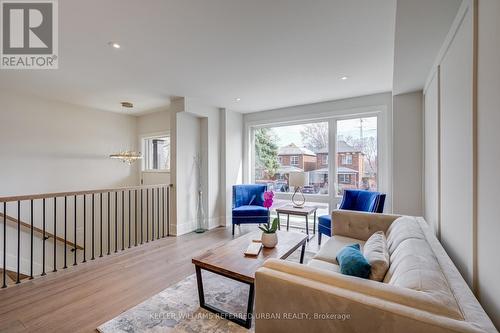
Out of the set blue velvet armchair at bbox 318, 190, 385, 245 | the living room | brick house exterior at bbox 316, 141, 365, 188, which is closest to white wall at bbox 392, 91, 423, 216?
the living room

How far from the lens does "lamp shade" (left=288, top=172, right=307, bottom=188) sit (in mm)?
3965

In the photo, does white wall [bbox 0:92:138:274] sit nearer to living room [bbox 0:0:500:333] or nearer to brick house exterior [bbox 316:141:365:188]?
living room [bbox 0:0:500:333]

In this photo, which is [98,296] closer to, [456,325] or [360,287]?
[360,287]

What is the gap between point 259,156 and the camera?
5.32 metres

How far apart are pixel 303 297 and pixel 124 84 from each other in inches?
145

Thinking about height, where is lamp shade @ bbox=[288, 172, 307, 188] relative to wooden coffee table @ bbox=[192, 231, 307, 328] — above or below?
above

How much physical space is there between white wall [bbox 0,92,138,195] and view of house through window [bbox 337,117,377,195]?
480 cm

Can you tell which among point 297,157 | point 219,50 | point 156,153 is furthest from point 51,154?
point 297,157

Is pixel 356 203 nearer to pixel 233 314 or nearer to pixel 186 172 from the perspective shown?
pixel 233 314

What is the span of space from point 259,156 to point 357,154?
2066 millimetres

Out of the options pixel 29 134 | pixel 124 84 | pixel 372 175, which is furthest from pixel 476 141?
pixel 29 134

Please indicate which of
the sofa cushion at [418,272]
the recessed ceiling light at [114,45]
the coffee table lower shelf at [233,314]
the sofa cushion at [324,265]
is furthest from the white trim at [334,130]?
the recessed ceiling light at [114,45]

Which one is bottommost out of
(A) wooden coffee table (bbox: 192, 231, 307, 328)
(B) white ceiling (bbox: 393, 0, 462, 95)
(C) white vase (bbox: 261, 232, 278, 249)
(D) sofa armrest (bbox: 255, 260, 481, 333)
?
(A) wooden coffee table (bbox: 192, 231, 307, 328)

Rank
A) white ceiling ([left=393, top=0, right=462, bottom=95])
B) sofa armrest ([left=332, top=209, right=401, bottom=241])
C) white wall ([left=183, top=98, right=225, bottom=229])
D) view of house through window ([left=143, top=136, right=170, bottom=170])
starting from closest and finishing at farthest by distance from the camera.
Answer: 1. white ceiling ([left=393, top=0, right=462, bottom=95])
2. sofa armrest ([left=332, top=209, right=401, bottom=241])
3. white wall ([left=183, top=98, right=225, bottom=229])
4. view of house through window ([left=143, top=136, right=170, bottom=170])
